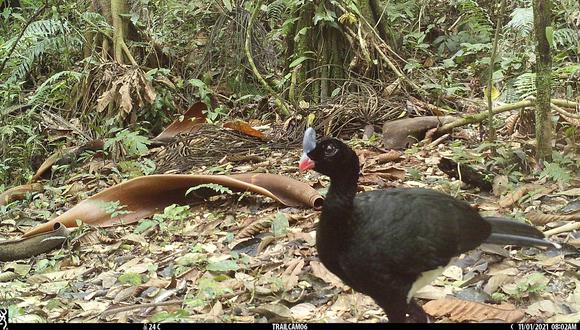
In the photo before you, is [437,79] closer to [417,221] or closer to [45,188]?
[45,188]

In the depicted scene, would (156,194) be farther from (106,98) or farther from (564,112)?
(564,112)

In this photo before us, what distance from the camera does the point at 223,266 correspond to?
3.59 m

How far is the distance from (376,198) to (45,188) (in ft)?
13.9

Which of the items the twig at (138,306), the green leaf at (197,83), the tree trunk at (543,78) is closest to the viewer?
the twig at (138,306)

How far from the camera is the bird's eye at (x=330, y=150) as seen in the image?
8.14ft

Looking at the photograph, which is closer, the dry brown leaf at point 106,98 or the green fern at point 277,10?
the dry brown leaf at point 106,98

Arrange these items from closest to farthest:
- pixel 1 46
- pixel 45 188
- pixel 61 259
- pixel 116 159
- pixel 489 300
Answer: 1. pixel 489 300
2. pixel 61 259
3. pixel 45 188
4. pixel 116 159
5. pixel 1 46

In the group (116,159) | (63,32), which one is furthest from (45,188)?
(63,32)

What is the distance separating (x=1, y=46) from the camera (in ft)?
25.1

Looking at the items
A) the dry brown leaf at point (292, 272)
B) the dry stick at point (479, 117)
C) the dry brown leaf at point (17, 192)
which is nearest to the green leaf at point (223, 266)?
the dry brown leaf at point (292, 272)

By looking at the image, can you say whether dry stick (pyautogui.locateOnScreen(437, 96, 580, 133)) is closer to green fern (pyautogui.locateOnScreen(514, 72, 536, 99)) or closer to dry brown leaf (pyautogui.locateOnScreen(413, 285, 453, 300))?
green fern (pyautogui.locateOnScreen(514, 72, 536, 99))

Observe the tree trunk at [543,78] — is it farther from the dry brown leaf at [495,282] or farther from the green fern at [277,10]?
the green fern at [277,10]

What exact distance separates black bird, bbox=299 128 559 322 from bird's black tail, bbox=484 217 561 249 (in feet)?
0.62

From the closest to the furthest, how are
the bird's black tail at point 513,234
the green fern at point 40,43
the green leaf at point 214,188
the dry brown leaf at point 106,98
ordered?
the bird's black tail at point 513,234, the green leaf at point 214,188, the dry brown leaf at point 106,98, the green fern at point 40,43
